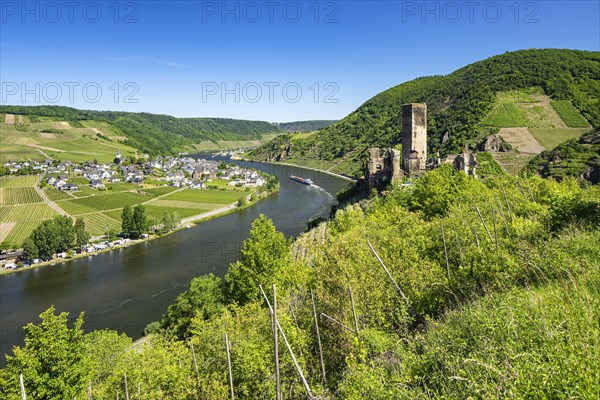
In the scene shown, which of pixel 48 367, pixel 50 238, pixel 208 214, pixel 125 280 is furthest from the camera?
pixel 208 214

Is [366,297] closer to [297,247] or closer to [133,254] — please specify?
[297,247]

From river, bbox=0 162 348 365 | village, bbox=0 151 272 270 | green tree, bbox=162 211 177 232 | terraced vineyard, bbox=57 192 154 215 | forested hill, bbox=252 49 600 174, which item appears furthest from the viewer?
forested hill, bbox=252 49 600 174

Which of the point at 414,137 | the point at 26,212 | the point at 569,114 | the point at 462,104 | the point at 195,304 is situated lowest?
the point at 195,304

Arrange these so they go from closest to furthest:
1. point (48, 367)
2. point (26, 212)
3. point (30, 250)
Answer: point (48, 367), point (30, 250), point (26, 212)

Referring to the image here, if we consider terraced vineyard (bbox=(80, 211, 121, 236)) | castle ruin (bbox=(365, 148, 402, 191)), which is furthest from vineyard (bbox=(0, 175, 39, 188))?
castle ruin (bbox=(365, 148, 402, 191))

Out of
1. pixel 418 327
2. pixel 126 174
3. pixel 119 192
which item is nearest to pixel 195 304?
pixel 418 327

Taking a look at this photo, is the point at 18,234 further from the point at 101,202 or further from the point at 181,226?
the point at 181,226

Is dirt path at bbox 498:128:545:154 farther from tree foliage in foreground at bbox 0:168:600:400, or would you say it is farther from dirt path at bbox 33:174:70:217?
dirt path at bbox 33:174:70:217
